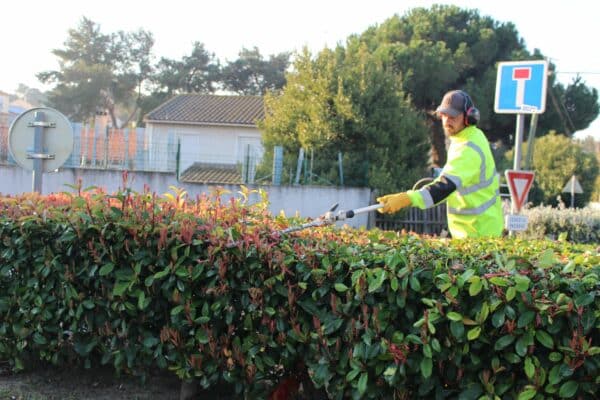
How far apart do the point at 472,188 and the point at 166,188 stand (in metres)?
10.1

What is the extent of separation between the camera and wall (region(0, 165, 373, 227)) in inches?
526

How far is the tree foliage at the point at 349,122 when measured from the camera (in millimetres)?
17000

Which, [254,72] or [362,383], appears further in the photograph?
[254,72]

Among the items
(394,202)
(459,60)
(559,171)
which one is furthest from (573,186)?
(394,202)

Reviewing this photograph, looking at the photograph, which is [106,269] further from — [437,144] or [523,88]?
[437,144]

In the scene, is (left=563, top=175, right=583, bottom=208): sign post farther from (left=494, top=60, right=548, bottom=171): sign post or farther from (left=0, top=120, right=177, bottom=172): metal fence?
(left=494, top=60, right=548, bottom=171): sign post

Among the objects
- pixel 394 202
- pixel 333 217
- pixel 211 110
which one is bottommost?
pixel 333 217

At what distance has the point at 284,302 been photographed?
136 inches

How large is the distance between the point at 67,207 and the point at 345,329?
6.99 feet

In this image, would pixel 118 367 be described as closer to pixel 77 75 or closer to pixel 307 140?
pixel 307 140

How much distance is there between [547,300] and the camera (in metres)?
2.87

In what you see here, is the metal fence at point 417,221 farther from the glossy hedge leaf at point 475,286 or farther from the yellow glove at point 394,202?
the glossy hedge leaf at point 475,286

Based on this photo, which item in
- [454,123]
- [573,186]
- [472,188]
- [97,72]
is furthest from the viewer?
[97,72]

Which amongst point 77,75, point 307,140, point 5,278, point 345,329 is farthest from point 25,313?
point 77,75
